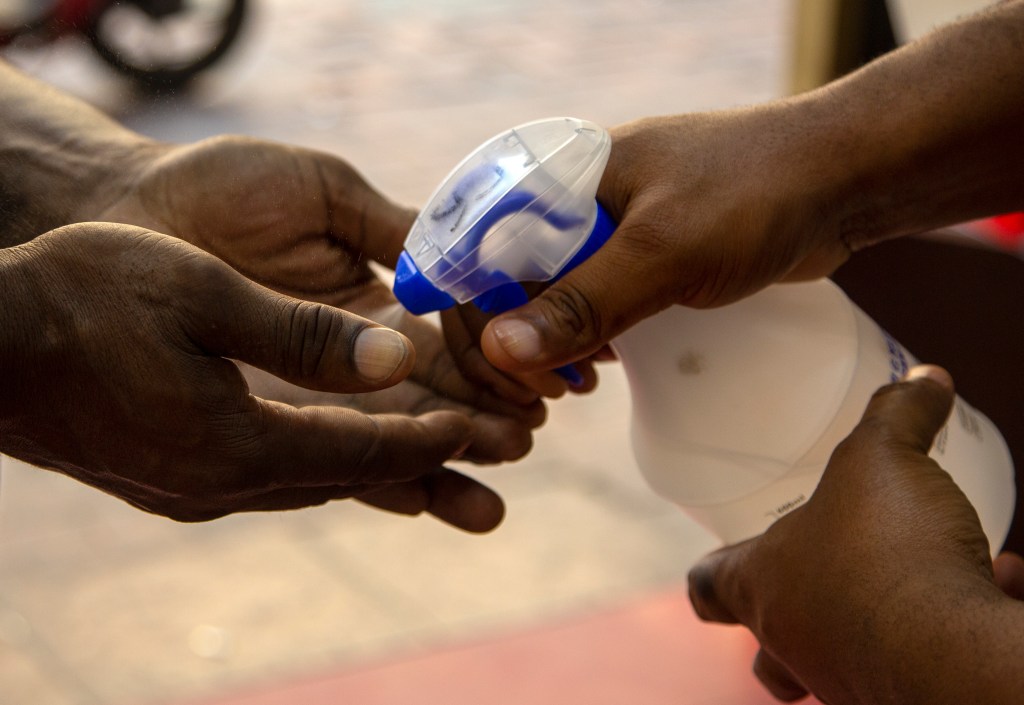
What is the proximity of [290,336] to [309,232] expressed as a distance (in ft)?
0.38

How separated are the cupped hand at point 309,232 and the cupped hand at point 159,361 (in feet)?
0.12

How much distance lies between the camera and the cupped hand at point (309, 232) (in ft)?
2.06

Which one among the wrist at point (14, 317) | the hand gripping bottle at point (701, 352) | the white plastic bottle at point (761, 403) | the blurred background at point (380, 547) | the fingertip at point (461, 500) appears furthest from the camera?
the blurred background at point (380, 547)

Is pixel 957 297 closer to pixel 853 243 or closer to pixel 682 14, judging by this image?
pixel 853 243

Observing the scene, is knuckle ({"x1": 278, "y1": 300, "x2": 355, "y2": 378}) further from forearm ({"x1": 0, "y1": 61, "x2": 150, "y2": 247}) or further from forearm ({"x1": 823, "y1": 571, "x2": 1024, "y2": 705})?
forearm ({"x1": 823, "y1": 571, "x2": 1024, "y2": 705})

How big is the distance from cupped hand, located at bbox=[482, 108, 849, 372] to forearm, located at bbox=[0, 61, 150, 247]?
0.28 m

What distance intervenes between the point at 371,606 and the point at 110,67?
121 cm

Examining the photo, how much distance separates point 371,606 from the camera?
1.82 m

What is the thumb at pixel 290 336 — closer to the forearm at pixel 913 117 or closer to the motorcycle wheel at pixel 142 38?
the motorcycle wheel at pixel 142 38

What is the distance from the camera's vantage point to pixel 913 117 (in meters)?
0.82

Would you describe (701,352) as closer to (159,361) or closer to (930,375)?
(930,375)

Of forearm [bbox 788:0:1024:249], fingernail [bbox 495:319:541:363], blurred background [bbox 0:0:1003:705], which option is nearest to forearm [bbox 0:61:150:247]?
blurred background [bbox 0:0:1003:705]

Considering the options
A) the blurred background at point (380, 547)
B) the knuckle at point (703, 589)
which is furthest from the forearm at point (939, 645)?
the blurred background at point (380, 547)

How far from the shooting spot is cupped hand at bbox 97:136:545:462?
2.06 ft
